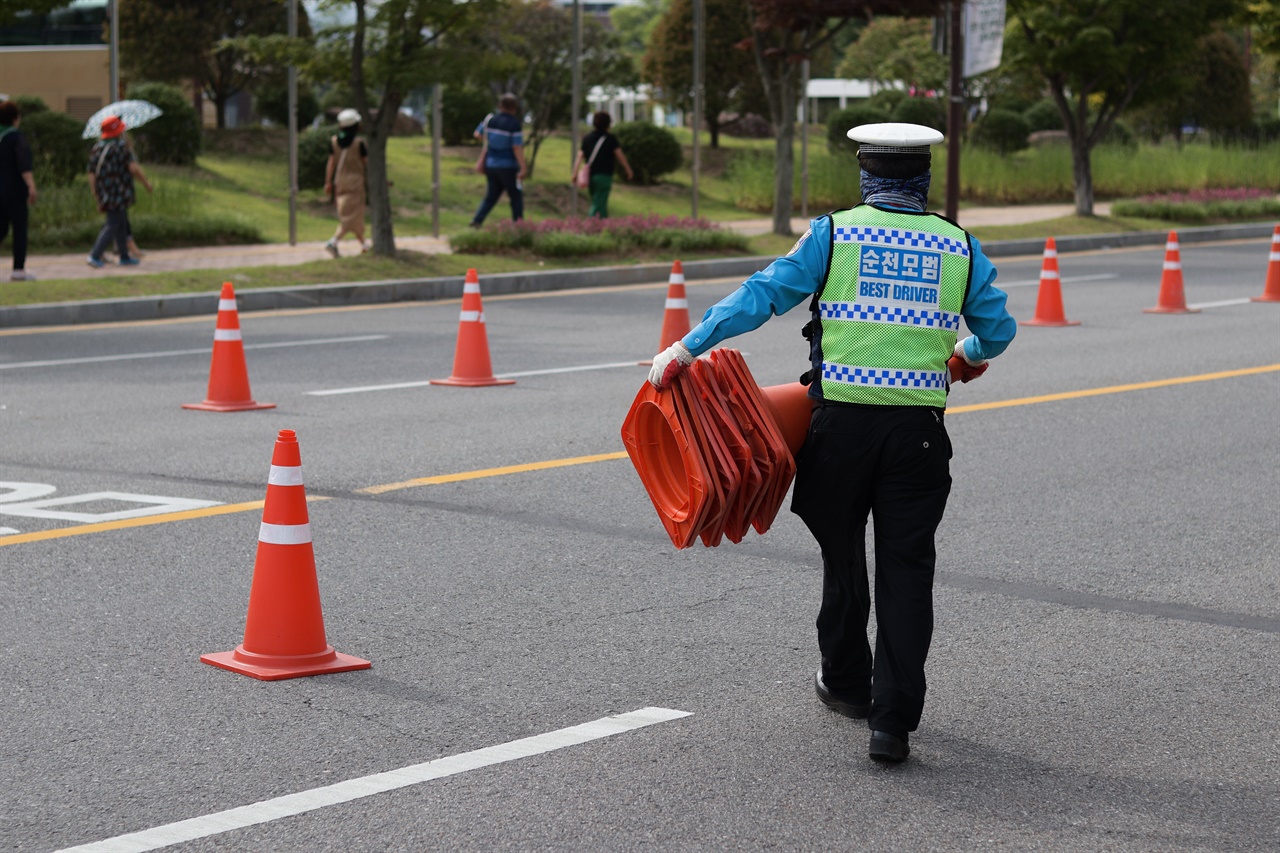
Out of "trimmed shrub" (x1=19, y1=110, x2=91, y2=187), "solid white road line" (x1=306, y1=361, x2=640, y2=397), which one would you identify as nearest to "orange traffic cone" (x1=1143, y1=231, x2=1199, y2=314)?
"solid white road line" (x1=306, y1=361, x2=640, y2=397)

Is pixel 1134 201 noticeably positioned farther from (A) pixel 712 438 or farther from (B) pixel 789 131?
(A) pixel 712 438

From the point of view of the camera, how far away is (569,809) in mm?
4273

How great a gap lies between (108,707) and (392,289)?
13750 mm

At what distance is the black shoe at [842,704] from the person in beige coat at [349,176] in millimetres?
16308

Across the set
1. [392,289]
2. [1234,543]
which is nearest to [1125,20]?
[392,289]

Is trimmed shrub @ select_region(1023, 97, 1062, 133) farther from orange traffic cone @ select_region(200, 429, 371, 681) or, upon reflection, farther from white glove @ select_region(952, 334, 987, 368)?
orange traffic cone @ select_region(200, 429, 371, 681)

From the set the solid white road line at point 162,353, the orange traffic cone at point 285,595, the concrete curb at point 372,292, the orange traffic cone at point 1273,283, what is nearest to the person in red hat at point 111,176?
the concrete curb at point 372,292

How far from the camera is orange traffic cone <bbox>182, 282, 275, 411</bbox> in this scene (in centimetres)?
1077

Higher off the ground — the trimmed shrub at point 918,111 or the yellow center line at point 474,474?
the trimmed shrub at point 918,111

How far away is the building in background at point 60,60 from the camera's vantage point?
3322cm

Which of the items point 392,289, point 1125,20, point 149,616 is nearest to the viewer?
point 149,616

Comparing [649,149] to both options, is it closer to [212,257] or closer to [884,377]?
[212,257]

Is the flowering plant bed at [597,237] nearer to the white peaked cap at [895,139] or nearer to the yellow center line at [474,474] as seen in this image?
the yellow center line at [474,474]

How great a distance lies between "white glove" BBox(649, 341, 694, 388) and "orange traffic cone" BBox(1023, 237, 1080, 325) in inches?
454
